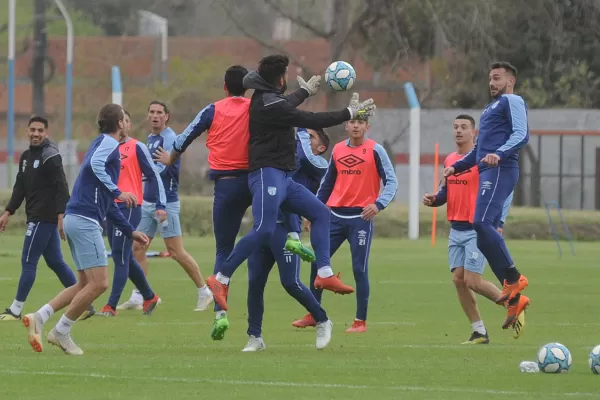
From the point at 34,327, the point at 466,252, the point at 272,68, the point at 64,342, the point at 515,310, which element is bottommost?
the point at 64,342

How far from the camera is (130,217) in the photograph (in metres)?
15.5

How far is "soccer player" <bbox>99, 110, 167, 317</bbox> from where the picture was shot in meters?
15.0

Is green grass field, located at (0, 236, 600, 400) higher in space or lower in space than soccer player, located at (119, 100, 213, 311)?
lower

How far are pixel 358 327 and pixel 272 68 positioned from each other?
3.48 m

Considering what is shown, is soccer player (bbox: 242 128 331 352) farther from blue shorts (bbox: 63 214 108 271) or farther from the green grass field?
blue shorts (bbox: 63 214 108 271)

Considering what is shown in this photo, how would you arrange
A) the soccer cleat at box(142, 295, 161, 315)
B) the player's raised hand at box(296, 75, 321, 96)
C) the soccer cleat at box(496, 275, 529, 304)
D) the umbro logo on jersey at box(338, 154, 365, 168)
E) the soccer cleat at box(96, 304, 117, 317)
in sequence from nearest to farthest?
the player's raised hand at box(296, 75, 321, 96) < the soccer cleat at box(496, 275, 529, 304) < the umbro logo on jersey at box(338, 154, 365, 168) < the soccer cleat at box(96, 304, 117, 317) < the soccer cleat at box(142, 295, 161, 315)

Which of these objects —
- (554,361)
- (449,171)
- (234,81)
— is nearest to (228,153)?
(234,81)

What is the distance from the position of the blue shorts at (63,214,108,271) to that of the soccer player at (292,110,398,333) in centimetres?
315

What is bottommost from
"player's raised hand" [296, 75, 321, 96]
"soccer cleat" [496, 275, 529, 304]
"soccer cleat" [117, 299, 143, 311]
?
"soccer cleat" [117, 299, 143, 311]

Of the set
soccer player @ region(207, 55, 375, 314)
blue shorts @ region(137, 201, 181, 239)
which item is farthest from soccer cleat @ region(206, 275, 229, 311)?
blue shorts @ region(137, 201, 181, 239)

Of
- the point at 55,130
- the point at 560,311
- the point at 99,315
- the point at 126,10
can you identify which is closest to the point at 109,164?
the point at 99,315

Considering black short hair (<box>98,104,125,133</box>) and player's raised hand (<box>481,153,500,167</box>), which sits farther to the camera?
player's raised hand (<box>481,153,500,167</box>)

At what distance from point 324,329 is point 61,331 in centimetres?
215

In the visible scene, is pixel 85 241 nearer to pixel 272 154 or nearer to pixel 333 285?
pixel 272 154
